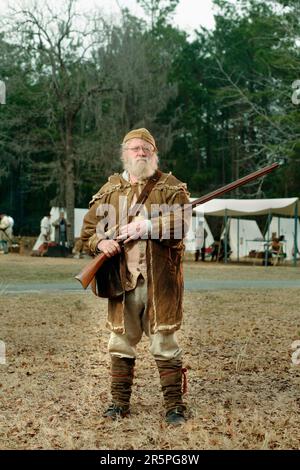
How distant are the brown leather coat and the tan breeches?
6 cm

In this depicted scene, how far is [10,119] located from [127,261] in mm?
28614

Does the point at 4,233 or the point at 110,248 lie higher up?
the point at 4,233

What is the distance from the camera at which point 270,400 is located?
17.0 ft

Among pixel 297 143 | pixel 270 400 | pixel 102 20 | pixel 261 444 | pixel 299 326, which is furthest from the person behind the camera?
pixel 102 20

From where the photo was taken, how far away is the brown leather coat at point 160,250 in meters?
4.26

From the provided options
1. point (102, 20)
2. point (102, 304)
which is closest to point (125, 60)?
point (102, 20)

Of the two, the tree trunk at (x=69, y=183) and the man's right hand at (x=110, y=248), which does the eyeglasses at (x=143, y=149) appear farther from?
the tree trunk at (x=69, y=183)

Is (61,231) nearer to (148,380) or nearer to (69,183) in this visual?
(69,183)

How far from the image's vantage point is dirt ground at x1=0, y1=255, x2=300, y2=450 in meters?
4.18

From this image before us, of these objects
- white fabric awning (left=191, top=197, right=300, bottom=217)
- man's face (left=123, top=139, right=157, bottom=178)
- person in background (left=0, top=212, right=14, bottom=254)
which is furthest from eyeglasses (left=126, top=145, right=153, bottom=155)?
person in background (left=0, top=212, right=14, bottom=254)

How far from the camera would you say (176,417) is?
4383 mm

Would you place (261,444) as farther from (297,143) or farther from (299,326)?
(297,143)

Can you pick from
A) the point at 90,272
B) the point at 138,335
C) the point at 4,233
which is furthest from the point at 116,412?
the point at 4,233

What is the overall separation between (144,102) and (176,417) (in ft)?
88.9
